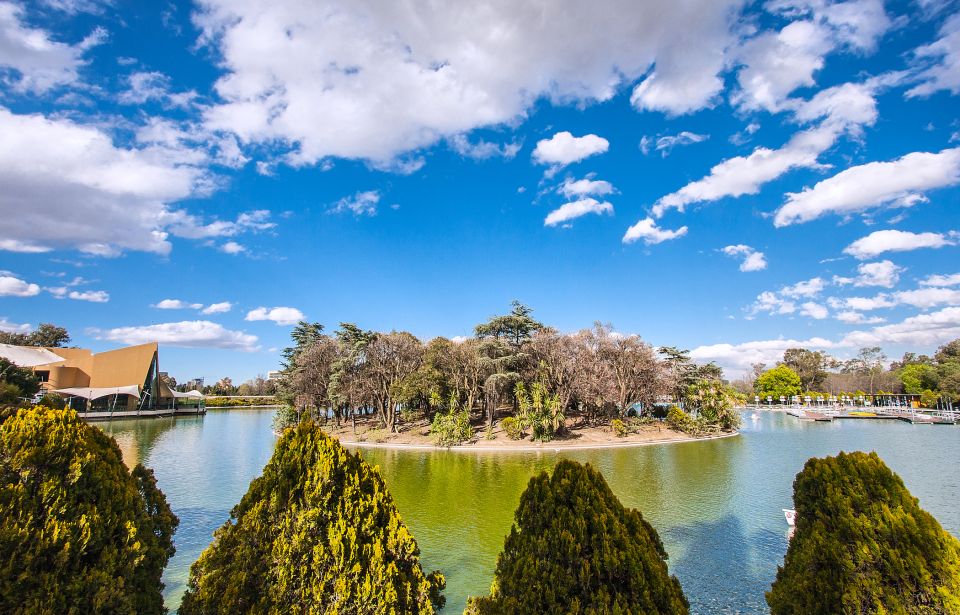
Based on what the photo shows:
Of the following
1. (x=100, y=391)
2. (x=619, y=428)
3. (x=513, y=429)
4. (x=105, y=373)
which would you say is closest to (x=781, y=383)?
(x=619, y=428)

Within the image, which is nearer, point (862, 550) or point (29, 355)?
point (862, 550)

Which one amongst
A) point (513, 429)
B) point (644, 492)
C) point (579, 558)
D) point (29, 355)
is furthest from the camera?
point (29, 355)

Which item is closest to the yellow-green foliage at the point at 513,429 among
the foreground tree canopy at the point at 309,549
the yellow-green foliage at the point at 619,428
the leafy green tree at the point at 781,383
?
the yellow-green foliage at the point at 619,428

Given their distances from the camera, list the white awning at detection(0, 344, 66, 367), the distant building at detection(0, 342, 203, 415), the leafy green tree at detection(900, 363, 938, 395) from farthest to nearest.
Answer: the leafy green tree at detection(900, 363, 938, 395), the distant building at detection(0, 342, 203, 415), the white awning at detection(0, 344, 66, 367)

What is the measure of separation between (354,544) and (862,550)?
15.0 feet

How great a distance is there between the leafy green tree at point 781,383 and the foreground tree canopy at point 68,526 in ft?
284

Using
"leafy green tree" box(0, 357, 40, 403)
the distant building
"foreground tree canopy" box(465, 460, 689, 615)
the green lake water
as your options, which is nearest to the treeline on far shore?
"foreground tree canopy" box(465, 460, 689, 615)

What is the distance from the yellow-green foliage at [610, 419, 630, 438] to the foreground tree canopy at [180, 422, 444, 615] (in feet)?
91.0

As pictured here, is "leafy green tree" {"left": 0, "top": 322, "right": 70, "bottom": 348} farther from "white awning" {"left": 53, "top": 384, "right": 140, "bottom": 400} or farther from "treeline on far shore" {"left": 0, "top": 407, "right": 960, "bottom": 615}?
"treeline on far shore" {"left": 0, "top": 407, "right": 960, "bottom": 615}

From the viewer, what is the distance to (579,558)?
3.49 meters

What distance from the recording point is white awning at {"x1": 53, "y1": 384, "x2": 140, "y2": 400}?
50844 mm

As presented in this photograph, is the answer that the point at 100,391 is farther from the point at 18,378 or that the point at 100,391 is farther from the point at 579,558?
the point at 579,558

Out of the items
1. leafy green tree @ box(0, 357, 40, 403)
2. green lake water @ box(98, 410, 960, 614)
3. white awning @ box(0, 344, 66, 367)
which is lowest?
green lake water @ box(98, 410, 960, 614)

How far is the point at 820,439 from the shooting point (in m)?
31.1
